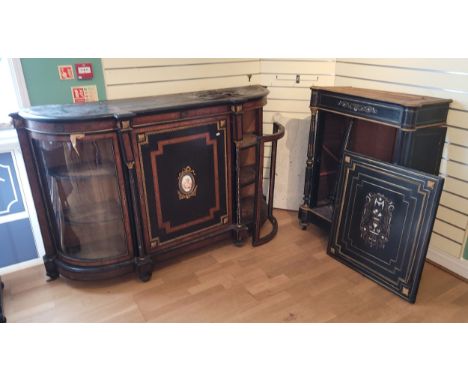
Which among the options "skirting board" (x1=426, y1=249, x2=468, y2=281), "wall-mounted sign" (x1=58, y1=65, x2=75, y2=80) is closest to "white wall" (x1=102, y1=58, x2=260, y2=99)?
"wall-mounted sign" (x1=58, y1=65, x2=75, y2=80)

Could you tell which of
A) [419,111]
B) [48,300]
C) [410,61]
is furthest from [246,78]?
[48,300]

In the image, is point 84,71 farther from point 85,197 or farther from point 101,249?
point 101,249

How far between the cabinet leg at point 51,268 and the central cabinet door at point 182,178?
608 mm

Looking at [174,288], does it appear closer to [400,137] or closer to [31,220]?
[31,220]

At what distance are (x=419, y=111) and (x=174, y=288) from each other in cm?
177

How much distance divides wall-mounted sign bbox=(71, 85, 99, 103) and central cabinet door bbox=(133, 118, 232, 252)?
0.56m

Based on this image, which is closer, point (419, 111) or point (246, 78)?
point (419, 111)

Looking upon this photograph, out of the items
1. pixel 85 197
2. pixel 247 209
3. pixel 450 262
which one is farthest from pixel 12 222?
pixel 450 262

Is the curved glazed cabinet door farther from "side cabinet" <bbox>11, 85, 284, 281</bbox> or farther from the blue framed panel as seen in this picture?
the blue framed panel

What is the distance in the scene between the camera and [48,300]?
2264mm

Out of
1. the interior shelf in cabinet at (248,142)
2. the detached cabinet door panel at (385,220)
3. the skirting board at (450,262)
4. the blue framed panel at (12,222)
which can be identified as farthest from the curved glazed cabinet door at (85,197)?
the skirting board at (450,262)

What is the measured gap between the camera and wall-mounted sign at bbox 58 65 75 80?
7.51ft

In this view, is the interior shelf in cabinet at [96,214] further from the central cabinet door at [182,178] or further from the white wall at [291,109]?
the white wall at [291,109]

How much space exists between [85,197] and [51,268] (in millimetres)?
540
